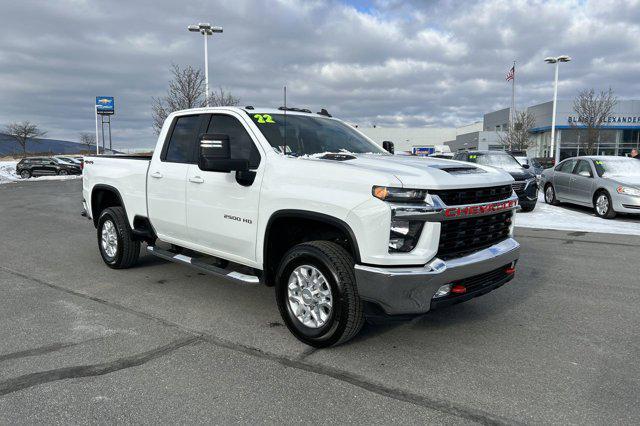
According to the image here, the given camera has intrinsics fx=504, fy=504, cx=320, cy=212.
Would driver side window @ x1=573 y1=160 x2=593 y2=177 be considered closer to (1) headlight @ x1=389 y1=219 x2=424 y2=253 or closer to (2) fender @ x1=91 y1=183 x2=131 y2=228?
(1) headlight @ x1=389 y1=219 x2=424 y2=253

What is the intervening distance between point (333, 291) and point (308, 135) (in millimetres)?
1839

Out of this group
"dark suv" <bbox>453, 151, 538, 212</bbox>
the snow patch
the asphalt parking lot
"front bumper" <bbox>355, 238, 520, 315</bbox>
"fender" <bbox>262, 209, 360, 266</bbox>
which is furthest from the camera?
"dark suv" <bbox>453, 151, 538, 212</bbox>

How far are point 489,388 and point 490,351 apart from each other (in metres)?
0.66

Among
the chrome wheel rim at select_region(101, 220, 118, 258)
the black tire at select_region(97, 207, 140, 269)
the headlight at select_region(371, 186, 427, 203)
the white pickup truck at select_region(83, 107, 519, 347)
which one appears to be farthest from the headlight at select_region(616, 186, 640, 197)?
the chrome wheel rim at select_region(101, 220, 118, 258)

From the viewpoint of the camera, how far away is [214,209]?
480cm

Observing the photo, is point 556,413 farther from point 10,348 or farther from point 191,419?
point 10,348

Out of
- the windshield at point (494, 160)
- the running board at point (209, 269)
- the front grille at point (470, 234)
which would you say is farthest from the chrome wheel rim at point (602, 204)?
the running board at point (209, 269)

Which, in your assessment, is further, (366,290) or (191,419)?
(366,290)

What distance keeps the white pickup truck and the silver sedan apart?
8.51 meters

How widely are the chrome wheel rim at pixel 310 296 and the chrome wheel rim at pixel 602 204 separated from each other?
10.3 meters

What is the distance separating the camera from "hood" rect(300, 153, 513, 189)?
3553 mm

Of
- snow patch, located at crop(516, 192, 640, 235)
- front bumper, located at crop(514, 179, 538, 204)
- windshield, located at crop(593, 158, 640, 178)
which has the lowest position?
snow patch, located at crop(516, 192, 640, 235)

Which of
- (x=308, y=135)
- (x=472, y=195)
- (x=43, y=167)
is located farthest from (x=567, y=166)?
(x=43, y=167)

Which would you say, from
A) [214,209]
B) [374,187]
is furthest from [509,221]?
[214,209]
